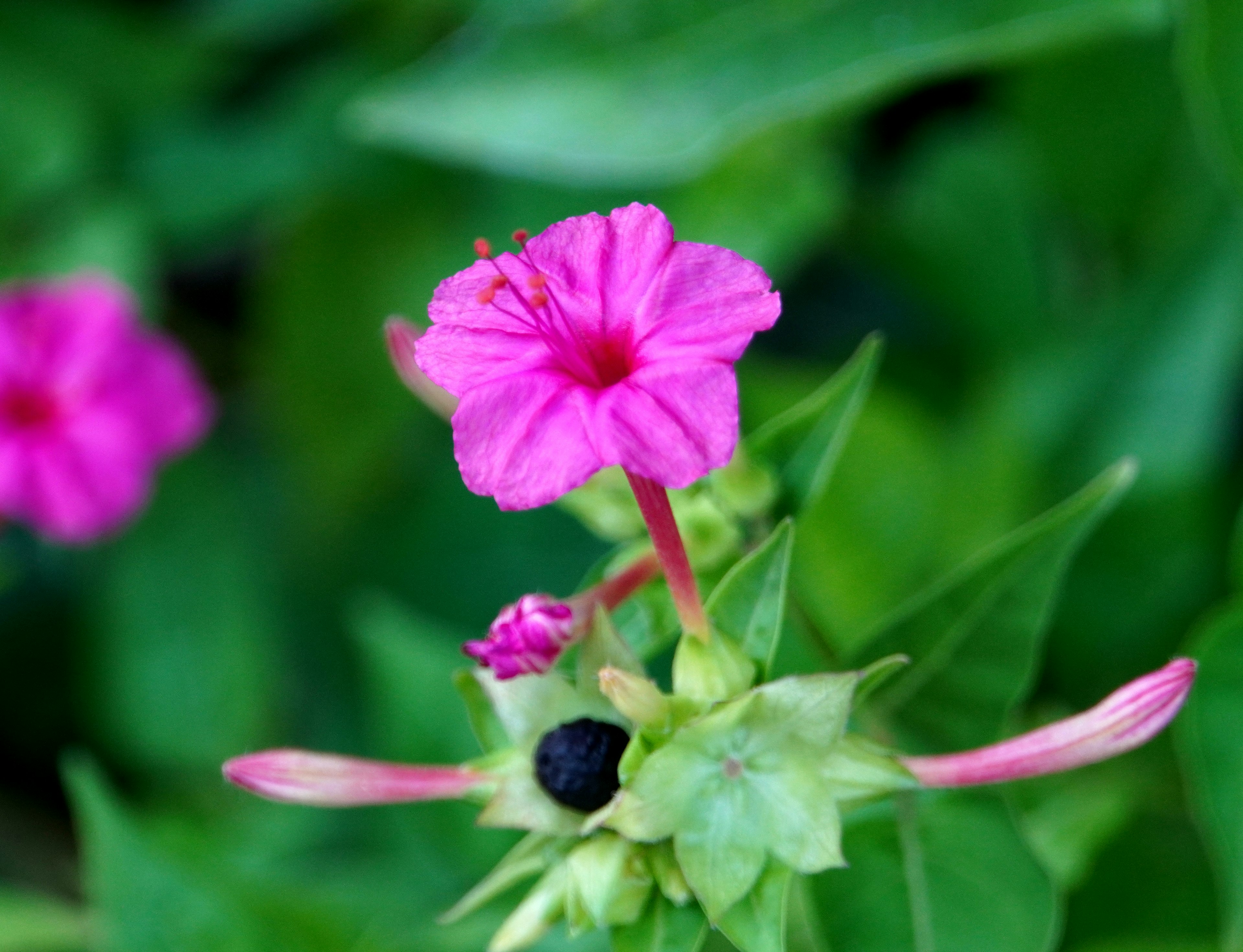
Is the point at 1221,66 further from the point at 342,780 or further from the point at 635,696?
the point at 342,780

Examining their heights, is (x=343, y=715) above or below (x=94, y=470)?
below

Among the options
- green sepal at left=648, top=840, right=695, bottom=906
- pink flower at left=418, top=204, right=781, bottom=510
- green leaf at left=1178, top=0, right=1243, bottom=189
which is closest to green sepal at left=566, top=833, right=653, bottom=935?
green sepal at left=648, top=840, right=695, bottom=906

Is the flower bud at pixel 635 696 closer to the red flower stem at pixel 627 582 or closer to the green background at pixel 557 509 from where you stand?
the red flower stem at pixel 627 582

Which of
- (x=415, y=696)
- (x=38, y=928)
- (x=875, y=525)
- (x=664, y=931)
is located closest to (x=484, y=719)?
(x=664, y=931)

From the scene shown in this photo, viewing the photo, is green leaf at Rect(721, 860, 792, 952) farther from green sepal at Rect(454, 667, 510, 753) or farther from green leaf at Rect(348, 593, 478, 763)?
green leaf at Rect(348, 593, 478, 763)

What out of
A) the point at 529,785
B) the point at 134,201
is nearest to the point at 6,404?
the point at 134,201

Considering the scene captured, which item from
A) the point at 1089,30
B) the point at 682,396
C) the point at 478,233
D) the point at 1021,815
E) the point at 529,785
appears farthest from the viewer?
the point at 478,233

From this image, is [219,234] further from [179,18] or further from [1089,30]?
[1089,30]
